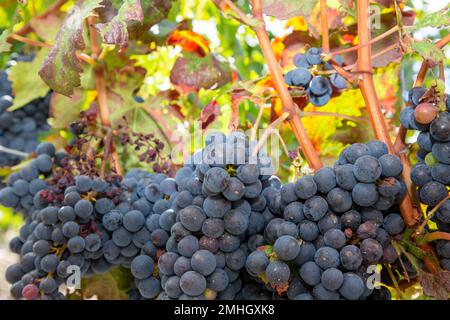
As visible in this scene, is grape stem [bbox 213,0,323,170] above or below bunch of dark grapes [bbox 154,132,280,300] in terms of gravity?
above

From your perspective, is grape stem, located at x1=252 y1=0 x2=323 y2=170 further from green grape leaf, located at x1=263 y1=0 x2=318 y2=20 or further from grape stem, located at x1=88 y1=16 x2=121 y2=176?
grape stem, located at x1=88 y1=16 x2=121 y2=176

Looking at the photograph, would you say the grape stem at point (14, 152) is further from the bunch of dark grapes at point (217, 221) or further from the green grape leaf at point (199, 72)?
the bunch of dark grapes at point (217, 221)

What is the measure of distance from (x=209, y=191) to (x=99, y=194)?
29 cm

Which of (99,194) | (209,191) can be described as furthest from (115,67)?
(209,191)

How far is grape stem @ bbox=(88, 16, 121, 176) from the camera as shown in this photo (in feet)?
3.56

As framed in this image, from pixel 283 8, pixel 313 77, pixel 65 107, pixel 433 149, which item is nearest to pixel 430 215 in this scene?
pixel 433 149

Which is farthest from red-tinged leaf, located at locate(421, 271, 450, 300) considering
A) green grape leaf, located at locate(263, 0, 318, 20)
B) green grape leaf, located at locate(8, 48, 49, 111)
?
green grape leaf, located at locate(8, 48, 49, 111)

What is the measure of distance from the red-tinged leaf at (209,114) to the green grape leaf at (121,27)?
10.6 inches

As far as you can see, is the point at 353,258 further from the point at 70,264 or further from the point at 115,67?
the point at 115,67

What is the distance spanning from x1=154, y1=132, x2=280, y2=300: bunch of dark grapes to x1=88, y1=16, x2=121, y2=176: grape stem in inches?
14.0

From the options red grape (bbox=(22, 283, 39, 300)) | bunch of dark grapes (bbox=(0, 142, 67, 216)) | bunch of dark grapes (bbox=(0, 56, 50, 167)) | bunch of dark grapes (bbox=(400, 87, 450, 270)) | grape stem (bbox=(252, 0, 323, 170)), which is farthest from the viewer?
bunch of dark grapes (bbox=(0, 56, 50, 167))

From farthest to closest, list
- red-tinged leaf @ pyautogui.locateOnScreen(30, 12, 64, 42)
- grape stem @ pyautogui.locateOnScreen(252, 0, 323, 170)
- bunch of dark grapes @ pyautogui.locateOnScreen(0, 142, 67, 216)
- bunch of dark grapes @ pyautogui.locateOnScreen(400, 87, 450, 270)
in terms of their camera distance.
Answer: red-tinged leaf @ pyautogui.locateOnScreen(30, 12, 64, 42) < bunch of dark grapes @ pyautogui.locateOnScreen(0, 142, 67, 216) < grape stem @ pyautogui.locateOnScreen(252, 0, 323, 170) < bunch of dark grapes @ pyautogui.locateOnScreen(400, 87, 450, 270)

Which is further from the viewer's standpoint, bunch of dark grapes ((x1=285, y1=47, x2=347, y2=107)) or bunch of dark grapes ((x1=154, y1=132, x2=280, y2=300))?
bunch of dark grapes ((x1=285, y1=47, x2=347, y2=107))
